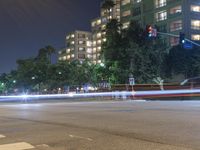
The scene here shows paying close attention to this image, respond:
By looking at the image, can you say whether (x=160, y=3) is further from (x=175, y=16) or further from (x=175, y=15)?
(x=175, y=16)

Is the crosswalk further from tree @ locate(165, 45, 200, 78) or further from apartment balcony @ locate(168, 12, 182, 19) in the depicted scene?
apartment balcony @ locate(168, 12, 182, 19)

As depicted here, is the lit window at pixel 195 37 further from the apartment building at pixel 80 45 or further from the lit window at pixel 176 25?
the apartment building at pixel 80 45

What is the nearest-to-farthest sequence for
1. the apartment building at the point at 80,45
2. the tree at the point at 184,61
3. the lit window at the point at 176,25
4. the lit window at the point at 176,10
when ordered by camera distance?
the tree at the point at 184,61
the lit window at the point at 176,25
the lit window at the point at 176,10
the apartment building at the point at 80,45

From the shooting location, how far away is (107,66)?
241 ft

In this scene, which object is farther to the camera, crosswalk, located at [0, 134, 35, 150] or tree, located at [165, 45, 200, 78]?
tree, located at [165, 45, 200, 78]

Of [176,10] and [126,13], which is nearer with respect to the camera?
[176,10]

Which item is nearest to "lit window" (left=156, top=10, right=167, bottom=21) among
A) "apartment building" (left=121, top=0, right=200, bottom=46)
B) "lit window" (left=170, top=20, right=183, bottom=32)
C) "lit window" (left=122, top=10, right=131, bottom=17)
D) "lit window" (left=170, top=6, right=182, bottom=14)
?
"apartment building" (left=121, top=0, right=200, bottom=46)

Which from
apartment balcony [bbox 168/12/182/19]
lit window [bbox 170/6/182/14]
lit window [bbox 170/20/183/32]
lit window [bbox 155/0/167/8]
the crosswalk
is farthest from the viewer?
lit window [bbox 155/0/167/8]

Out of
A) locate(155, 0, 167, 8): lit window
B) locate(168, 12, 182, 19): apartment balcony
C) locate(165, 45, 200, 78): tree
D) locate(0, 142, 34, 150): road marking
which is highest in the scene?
locate(155, 0, 167, 8): lit window

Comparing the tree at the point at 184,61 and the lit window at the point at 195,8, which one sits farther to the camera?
the lit window at the point at 195,8

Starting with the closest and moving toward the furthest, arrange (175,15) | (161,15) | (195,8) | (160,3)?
1. (175,15)
2. (195,8)
3. (161,15)
4. (160,3)

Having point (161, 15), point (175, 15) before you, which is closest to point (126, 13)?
point (161, 15)

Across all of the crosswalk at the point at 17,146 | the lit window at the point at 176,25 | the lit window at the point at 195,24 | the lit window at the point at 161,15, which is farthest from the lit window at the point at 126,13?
the crosswalk at the point at 17,146

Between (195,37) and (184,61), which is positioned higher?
(195,37)
